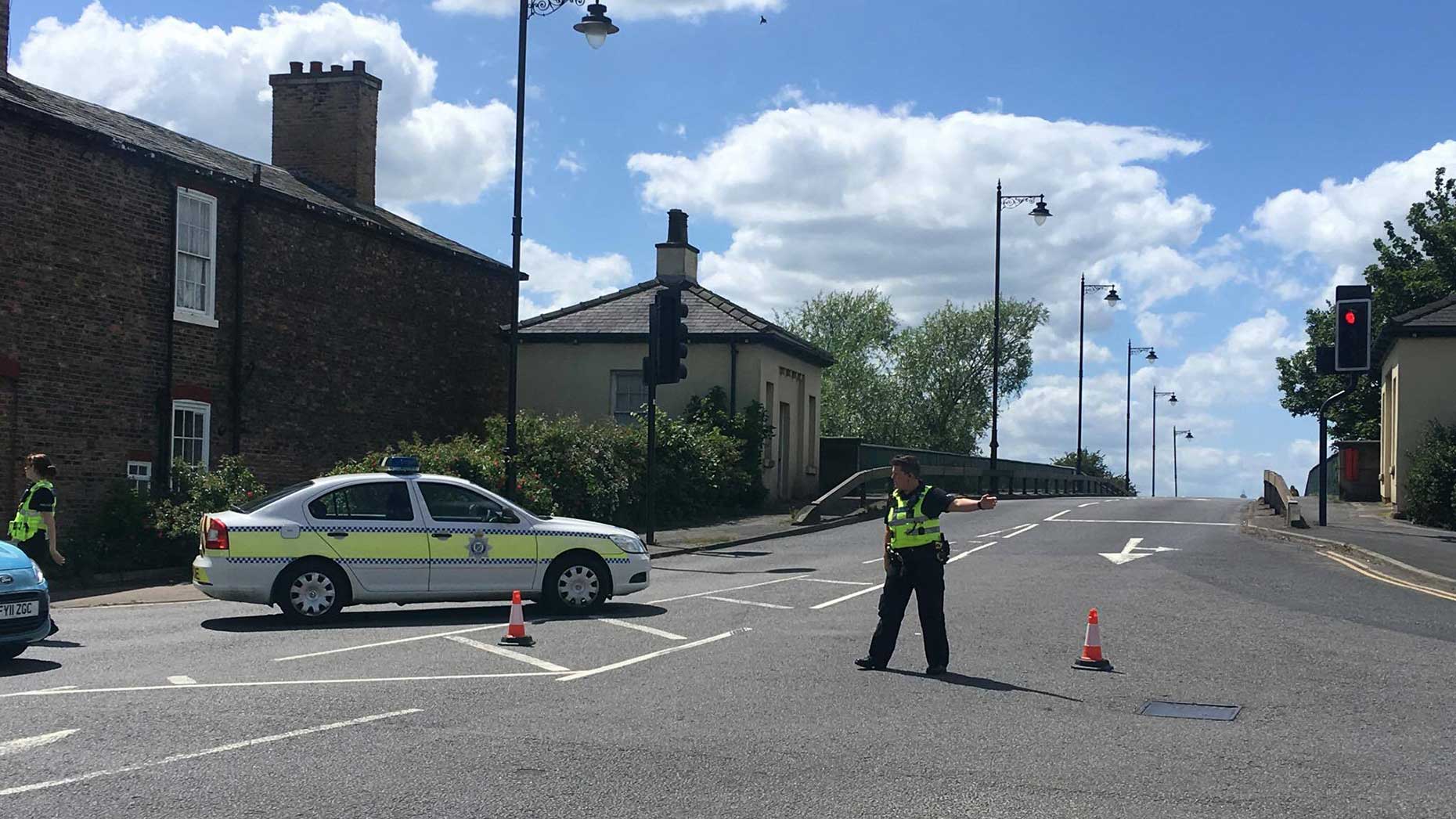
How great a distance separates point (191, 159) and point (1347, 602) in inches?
709

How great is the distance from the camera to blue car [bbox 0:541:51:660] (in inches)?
392

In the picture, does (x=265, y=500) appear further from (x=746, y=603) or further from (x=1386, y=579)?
(x=1386, y=579)

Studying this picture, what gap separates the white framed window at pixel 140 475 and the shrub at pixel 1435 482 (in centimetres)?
2449

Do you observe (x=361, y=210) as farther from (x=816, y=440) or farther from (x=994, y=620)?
(x=994, y=620)

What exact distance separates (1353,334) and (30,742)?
21399 millimetres

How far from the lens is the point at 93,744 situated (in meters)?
7.11

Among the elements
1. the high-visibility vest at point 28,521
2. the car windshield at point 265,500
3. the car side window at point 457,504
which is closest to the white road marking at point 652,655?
the car side window at point 457,504

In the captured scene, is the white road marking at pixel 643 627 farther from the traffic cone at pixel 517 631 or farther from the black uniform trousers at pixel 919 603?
the black uniform trousers at pixel 919 603

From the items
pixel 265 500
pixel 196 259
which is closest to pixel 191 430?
pixel 196 259

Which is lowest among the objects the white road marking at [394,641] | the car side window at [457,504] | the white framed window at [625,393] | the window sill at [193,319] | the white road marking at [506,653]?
the white road marking at [394,641]

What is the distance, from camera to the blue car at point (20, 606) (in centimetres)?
995

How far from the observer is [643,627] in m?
12.6

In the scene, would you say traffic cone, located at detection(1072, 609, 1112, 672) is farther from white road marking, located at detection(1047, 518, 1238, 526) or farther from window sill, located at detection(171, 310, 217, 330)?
white road marking, located at detection(1047, 518, 1238, 526)

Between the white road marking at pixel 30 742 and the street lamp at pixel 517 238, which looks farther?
the street lamp at pixel 517 238
